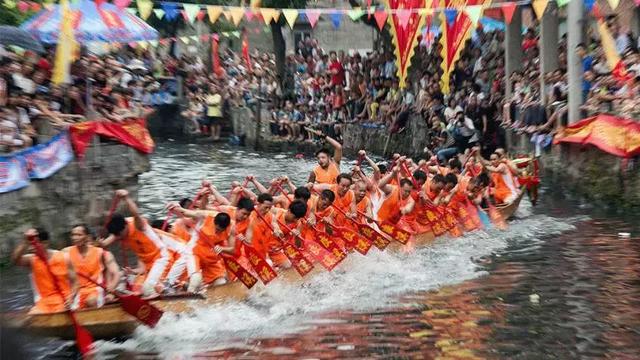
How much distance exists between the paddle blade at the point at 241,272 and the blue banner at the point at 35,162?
13.5ft

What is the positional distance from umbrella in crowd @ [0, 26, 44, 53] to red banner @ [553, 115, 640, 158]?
986cm

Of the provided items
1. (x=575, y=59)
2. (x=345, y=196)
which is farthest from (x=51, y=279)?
(x=575, y=59)

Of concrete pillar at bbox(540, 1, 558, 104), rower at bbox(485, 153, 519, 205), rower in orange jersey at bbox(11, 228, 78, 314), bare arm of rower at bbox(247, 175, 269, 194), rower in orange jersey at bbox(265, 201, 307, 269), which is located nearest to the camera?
rower in orange jersey at bbox(11, 228, 78, 314)

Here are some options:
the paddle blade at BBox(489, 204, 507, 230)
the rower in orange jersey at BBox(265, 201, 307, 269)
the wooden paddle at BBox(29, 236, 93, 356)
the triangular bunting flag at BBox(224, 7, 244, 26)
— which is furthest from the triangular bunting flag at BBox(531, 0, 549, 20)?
the wooden paddle at BBox(29, 236, 93, 356)

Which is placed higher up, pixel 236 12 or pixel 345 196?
pixel 236 12

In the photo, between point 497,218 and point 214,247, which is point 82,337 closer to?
point 214,247

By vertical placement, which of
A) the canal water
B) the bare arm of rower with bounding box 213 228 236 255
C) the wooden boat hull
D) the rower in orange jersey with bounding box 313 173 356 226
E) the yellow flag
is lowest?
the canal water

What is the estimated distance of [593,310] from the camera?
32.3 feet

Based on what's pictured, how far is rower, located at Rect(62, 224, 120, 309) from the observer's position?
29.5 feet

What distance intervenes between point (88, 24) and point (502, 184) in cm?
772

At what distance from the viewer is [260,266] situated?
10562mm

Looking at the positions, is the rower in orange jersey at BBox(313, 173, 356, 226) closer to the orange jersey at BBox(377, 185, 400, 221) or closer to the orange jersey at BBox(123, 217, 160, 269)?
the orange jersey at BBox(377, 185, 400, 221)

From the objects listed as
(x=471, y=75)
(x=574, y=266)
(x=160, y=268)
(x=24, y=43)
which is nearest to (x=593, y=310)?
(x=574, y=266)

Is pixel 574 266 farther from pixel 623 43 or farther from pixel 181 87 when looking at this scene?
pixel 181 87
